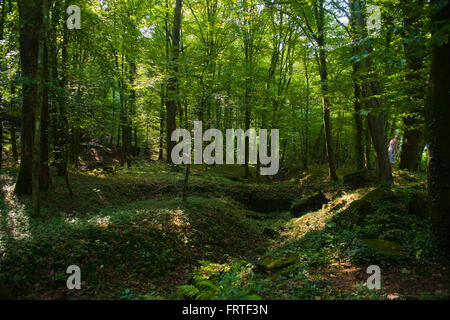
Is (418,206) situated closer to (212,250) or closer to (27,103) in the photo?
(212,250)

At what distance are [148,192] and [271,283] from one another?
9754 millimetres

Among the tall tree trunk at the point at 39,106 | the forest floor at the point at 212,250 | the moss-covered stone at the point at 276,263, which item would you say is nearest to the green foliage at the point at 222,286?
the forest floor at the point at 212,250

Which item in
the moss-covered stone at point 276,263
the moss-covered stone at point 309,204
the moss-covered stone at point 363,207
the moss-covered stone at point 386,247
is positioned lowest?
the moss-covered stone at point 276,263

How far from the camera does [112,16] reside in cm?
1129

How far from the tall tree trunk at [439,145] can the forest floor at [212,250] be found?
25.6 inches

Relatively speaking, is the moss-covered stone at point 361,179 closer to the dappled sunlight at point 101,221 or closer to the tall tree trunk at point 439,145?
the tall tree trunk at point 439,145

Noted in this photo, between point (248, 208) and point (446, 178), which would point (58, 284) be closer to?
point (446, 178)

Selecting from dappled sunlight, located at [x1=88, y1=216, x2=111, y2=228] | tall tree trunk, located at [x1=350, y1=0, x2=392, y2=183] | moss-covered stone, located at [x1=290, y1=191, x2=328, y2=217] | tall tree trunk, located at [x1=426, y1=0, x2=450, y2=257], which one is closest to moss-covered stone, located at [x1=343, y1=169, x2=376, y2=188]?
tall tree trunk, located at [x1=350, y1=0, x2=392, y2=183]

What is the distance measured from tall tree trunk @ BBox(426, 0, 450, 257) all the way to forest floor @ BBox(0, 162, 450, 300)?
650 mm

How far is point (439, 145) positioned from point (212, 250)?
641cm

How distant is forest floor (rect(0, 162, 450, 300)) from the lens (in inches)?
189

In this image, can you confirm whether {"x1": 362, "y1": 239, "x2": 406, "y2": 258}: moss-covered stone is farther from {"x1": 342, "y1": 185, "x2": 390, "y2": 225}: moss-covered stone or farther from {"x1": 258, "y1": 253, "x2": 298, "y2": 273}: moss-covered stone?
{"x1": 258, "y1": 253, "x2": 298, "y2": 273}: moss-covered stone

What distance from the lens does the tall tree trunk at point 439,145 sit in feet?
14.7

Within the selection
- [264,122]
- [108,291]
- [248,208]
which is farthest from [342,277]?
[264,122]
